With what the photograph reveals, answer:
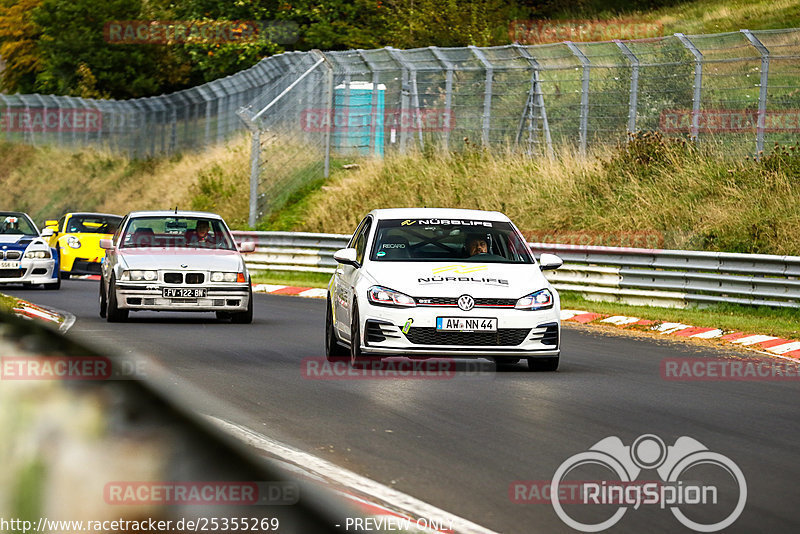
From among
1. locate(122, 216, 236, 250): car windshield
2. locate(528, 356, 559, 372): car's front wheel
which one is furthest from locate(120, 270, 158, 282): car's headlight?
locate(528, 356, 559, 372): car's front wheel

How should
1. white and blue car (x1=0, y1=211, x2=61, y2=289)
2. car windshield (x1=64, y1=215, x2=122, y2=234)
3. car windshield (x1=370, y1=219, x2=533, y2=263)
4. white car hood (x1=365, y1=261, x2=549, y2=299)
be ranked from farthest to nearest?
car windshield (x1=64, y1=215, x2=122, y2=234), white and blue car (x1=0, y1=211, x2=61, y2=289), car windshield (x1=370, y1=219, x2=533, y2=263), white car hood (x1=365, y1=261, x2=549, y2=299)

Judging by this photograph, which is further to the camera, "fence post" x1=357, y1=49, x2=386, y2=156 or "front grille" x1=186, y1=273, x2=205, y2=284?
"fence post" x1=357, y1=49, x2=386, y2=156

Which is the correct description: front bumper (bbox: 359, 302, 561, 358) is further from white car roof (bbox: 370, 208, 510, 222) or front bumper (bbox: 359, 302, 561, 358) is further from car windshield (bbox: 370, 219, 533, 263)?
white car roof (bbox: 370, 208, 510, 222)

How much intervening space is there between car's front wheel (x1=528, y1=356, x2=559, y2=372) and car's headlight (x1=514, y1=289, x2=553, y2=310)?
20.6 inches

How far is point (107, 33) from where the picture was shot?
208 ft

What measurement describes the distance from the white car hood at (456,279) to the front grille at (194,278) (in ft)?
17.5

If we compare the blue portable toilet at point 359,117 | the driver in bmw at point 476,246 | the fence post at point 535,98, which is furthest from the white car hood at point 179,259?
the blue portable toilet at point 359,117

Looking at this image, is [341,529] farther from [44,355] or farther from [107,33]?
[107,33]

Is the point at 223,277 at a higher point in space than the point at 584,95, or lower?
lower

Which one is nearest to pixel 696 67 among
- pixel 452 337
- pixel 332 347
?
pixel 332 347

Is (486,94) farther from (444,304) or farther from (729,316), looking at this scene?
(444,304)

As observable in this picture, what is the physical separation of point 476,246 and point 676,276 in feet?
25.3

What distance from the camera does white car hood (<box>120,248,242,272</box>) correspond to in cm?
1747

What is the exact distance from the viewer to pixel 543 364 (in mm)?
12594
